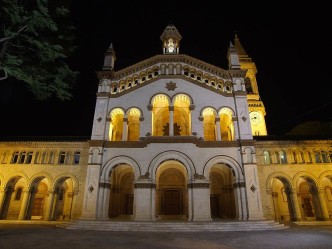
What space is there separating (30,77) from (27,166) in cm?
1378

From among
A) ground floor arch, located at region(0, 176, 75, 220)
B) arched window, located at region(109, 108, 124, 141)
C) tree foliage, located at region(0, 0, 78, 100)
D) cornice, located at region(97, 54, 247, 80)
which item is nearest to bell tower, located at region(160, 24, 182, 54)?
cornice, located at region(97, 54, 247, 80)

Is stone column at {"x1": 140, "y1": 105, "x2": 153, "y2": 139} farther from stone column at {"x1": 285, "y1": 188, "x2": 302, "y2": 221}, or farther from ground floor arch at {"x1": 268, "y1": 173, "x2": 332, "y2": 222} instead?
stone column at {"x1": 285, "y1": 188, "x2": 302, "y2": 221}

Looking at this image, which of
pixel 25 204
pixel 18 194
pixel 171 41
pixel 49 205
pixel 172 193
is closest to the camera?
pixel 49 205

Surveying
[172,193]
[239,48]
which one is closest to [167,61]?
[172,193]

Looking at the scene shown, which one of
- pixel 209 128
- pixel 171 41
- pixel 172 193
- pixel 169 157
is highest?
pixel 171 41

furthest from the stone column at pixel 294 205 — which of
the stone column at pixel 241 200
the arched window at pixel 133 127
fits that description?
the arched window at pixel 133 127

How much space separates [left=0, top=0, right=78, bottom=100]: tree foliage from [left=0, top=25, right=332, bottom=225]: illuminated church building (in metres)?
7.40

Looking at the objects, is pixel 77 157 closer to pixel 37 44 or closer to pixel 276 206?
pixel 37 44

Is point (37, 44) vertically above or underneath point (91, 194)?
above

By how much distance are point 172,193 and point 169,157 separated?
5444mm

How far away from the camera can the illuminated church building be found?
67.4 feet

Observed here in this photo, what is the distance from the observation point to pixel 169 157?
20.6 meters

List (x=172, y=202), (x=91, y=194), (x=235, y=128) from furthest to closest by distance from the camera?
(x=172, y=202)
(x=235, y=128)
(x=91, y=194)

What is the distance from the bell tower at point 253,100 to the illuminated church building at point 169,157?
10581 mm
